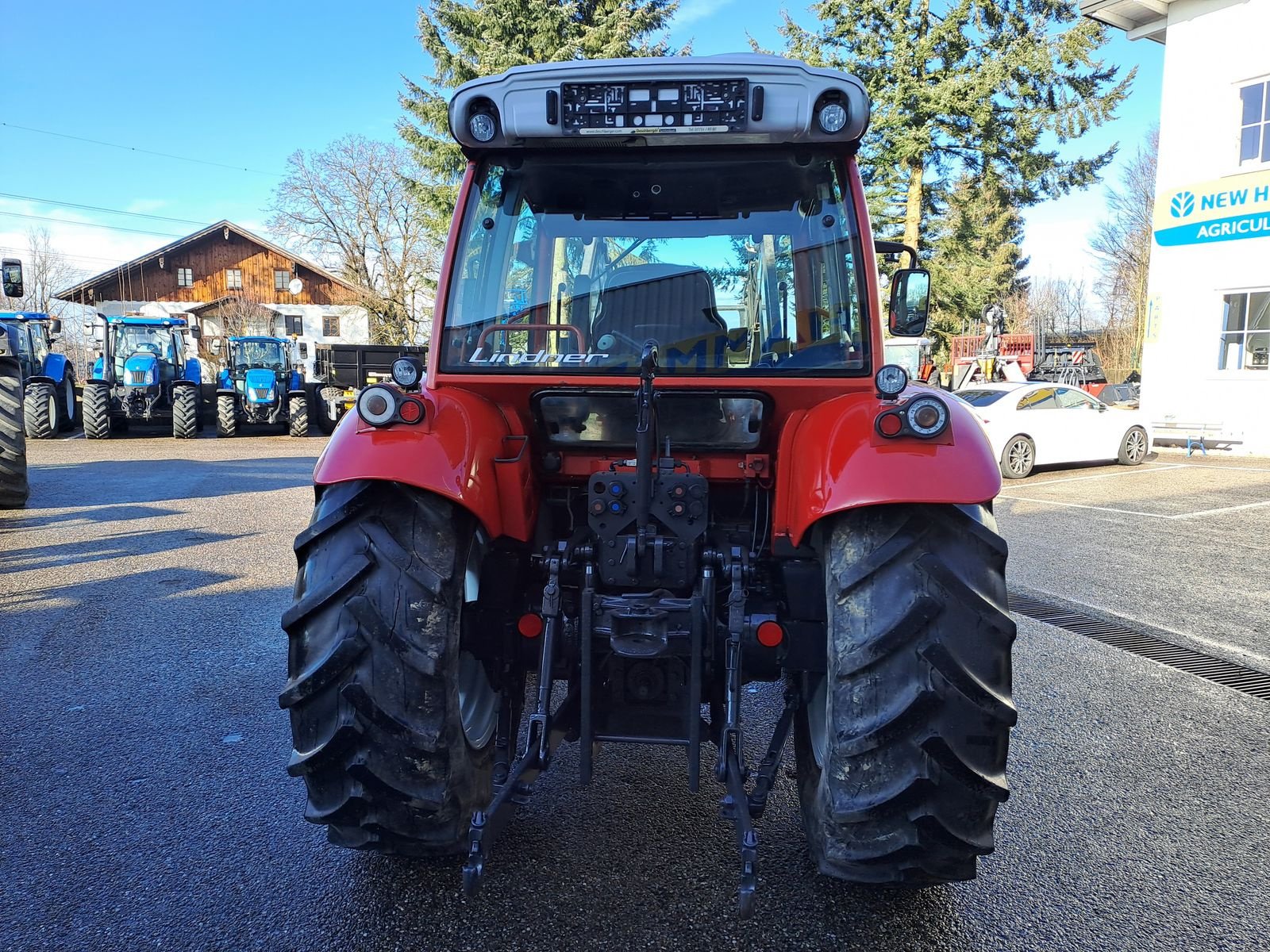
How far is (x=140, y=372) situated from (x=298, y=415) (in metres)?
3.52

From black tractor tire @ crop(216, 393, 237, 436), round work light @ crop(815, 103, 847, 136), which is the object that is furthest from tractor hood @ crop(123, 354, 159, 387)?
round work light @ crop(815, 103, 847, 136)

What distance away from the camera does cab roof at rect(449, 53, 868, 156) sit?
2.73 metres

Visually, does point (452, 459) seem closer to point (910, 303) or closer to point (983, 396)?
point (910, 303)

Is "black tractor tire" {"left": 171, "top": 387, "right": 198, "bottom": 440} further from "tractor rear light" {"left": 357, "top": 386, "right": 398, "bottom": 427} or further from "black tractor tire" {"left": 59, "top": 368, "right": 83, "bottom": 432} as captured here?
"tractor rear light" {"left": 357, "top": 386, "right": 398, "bottom": 427}

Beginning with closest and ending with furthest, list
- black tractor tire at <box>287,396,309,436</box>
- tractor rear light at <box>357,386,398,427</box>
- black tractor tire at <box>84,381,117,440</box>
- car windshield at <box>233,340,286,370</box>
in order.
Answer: tractor rear light at <box>357,386,398,427</box> < black tractor tire at <box>84,381,117,440</box> < black tractor tire at <box>287,396,309,436</box> < car windshield at <box>233,340,286,370</box>

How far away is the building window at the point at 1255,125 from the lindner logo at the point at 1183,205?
96cm

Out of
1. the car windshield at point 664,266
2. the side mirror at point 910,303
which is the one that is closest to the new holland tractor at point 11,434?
the car windshield at point 664,266

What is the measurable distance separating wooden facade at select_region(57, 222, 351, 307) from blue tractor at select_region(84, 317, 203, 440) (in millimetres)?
23016

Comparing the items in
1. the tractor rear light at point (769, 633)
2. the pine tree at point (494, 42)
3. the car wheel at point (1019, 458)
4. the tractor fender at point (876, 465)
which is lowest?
the car wheel at point (1019, 458)

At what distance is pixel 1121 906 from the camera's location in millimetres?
2779

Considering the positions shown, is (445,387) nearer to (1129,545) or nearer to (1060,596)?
(1060,596)

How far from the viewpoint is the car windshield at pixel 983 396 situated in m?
13.7

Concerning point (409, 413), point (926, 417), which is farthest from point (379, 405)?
point (926, 417)

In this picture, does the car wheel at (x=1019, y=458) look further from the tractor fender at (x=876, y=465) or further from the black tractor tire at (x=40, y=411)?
the black tractor tire at (x=40, y=411)
